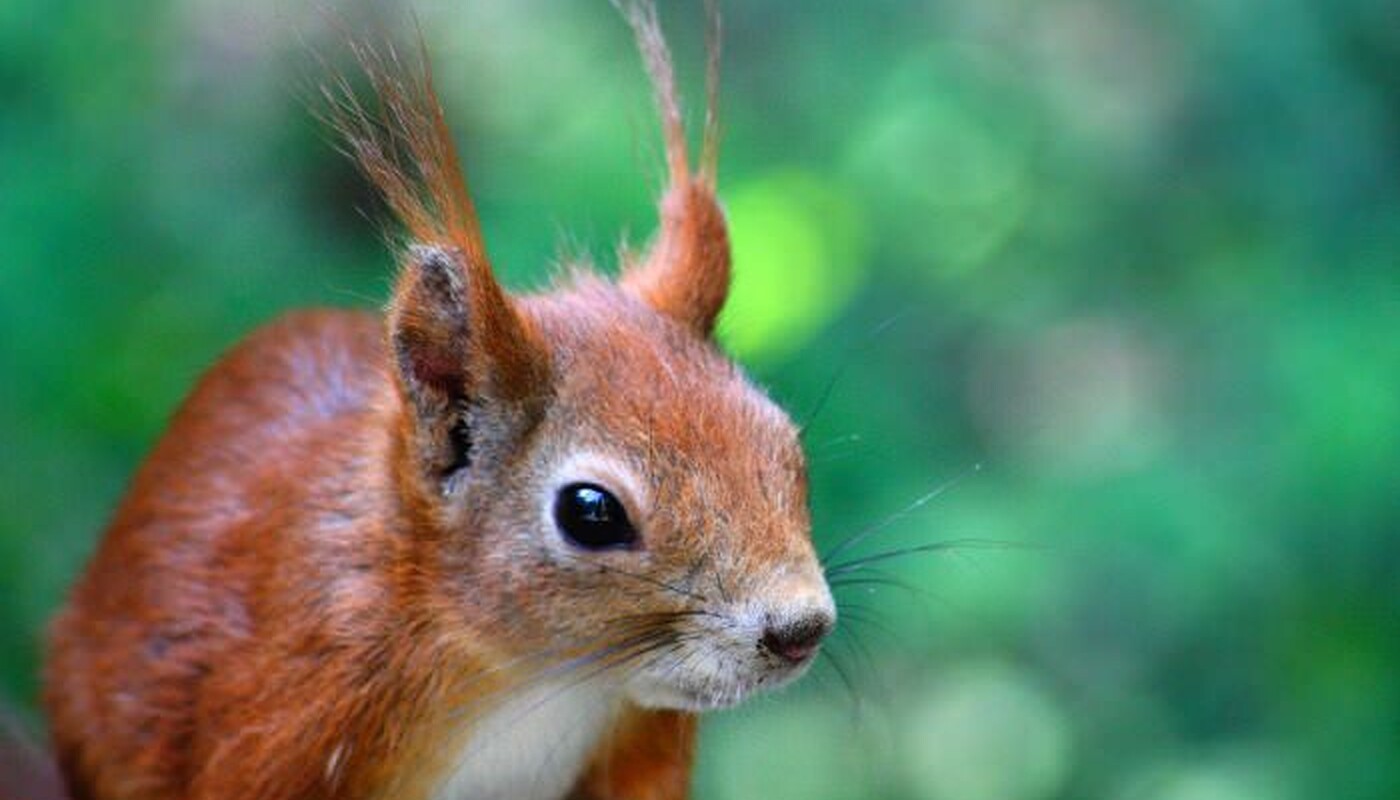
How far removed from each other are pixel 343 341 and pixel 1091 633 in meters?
1.52

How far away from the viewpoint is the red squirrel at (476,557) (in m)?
1.77

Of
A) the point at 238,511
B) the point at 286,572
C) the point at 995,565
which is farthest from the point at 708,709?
the point at 995,565

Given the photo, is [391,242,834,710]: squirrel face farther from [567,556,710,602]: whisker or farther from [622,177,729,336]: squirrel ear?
[622,177,729,336]: squirrel ear

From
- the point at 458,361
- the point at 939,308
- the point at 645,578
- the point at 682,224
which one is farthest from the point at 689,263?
the point at 939,308

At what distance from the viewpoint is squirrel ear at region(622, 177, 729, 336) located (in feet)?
6.89

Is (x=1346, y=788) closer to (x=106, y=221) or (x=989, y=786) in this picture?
(x=989, y=786)

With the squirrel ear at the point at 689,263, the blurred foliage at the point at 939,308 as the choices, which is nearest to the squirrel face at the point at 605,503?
the squirrel ear at the point at 689,263

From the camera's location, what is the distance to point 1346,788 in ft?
9.78

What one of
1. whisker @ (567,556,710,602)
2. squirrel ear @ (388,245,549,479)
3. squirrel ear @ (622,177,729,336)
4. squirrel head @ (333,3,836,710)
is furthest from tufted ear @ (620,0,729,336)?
whisker @ (567,556,710,602)

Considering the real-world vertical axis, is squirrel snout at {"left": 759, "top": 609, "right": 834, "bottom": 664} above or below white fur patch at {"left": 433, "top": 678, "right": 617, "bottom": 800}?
above

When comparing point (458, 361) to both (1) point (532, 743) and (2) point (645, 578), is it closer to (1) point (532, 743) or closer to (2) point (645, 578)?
(2) point (645, 578)

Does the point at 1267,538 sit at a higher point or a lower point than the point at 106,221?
lower

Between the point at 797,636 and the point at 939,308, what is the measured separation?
1548 millimetres

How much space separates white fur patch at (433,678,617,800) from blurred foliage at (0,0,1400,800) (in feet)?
2.18
